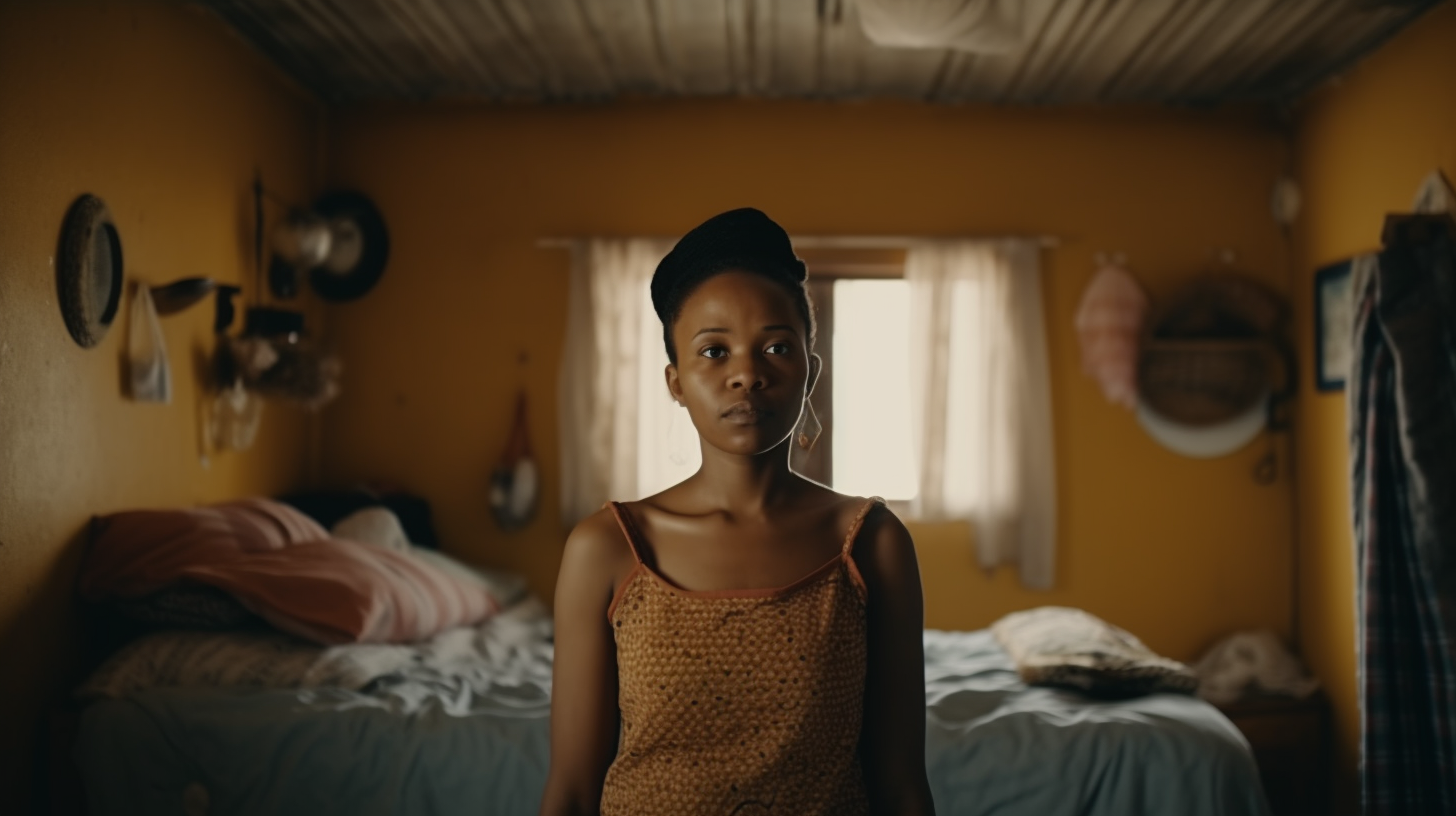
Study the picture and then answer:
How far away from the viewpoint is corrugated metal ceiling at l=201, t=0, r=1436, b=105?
11.1 ft

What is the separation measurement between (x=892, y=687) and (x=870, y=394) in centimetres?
327

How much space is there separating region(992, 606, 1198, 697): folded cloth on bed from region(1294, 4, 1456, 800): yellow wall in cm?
136

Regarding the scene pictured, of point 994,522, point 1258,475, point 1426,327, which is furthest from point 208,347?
point 1258,475

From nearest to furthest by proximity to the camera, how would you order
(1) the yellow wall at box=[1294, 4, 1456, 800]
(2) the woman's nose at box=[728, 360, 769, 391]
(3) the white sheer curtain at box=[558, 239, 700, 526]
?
1. (2) the woman's nose at box=[728, 360, 769, 391]
2. (1) the yellow wall at box=[1294, 4, 1456, 800]
3. (3) the white sheer curtain at box=[558, 239, 700, 526]

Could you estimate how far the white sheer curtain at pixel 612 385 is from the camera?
13.8 feet

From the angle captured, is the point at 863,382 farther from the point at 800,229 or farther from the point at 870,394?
the point at 800,229

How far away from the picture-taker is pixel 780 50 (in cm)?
382

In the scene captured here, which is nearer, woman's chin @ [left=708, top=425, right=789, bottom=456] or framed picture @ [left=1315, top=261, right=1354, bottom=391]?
woman's chin @ [left=708, top=425, right=789, bottom=456]

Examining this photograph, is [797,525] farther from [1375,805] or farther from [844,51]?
[844,51]

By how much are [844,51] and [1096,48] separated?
86cm

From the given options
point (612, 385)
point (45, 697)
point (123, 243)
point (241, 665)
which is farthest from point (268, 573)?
point (612, 385)

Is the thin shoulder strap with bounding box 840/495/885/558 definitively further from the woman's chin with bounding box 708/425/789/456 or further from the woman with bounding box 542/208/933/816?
the woman's chin with bounding box 708/425/789/456

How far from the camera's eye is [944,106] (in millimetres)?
4383

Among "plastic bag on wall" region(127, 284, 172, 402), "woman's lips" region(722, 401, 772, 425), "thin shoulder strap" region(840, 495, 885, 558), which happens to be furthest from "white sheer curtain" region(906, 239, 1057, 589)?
"woman's lips" region(722, 401, 772, 425)
